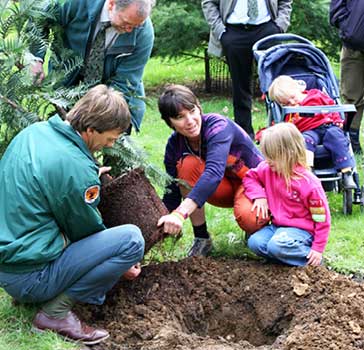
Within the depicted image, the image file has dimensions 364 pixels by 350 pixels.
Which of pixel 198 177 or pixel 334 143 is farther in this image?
pixel 334 143

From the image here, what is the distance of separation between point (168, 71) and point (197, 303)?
9264 millimetres

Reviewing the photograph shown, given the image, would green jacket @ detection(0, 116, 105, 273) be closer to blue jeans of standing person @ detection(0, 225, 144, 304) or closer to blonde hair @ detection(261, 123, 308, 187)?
blue jeans of standing person @ detection(0, 225, 144, 304)

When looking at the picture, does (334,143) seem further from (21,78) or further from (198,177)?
(21,78)

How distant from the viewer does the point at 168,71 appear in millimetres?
13414

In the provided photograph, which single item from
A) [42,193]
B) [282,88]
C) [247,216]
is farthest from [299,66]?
[42,193]

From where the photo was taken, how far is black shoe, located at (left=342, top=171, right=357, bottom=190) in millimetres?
5957

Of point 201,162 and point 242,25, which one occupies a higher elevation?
point 242,25

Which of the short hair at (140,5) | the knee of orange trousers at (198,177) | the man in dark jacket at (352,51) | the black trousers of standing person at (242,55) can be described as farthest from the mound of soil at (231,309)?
the black trousers of standing person at (242,55)

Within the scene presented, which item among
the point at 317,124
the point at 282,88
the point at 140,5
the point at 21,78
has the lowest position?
the point at 317,124

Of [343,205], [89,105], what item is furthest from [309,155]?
[89,105]

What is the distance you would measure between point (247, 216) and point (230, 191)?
32 centimetres

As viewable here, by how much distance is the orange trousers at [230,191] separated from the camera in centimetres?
501

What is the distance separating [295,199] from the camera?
482cm

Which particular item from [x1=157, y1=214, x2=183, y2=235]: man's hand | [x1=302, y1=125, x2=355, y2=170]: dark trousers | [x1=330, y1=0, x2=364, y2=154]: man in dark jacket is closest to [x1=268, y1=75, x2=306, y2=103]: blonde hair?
[x1=302, y1=125, x2=355, y2=170]: dark trousers
